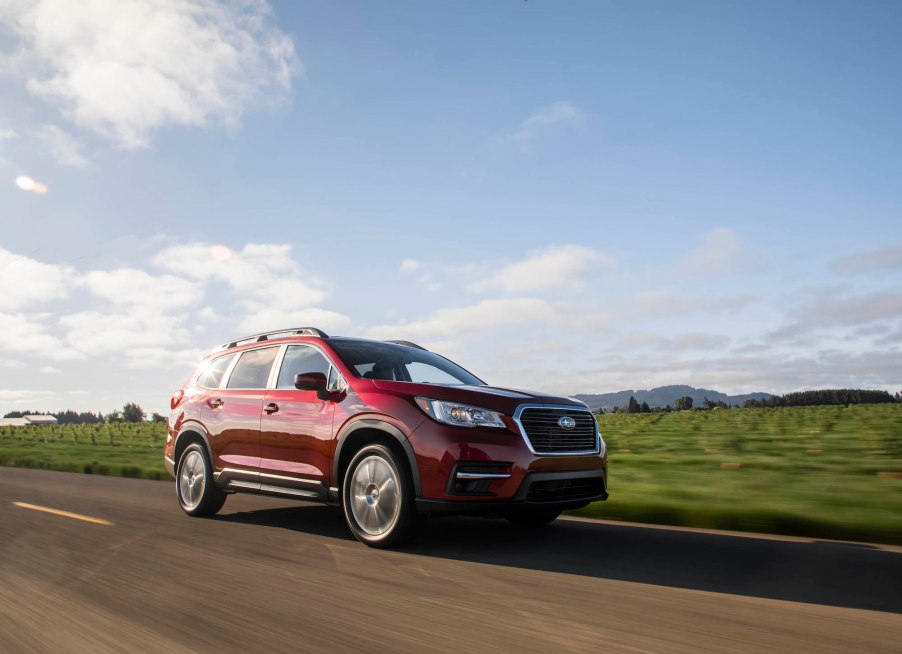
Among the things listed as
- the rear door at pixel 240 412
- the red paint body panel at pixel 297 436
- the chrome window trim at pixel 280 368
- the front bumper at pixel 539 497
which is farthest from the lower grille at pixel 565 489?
the rear door at pixel 240 412

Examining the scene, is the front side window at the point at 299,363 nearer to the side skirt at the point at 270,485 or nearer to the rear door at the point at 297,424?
the rear door at the point at 297,424

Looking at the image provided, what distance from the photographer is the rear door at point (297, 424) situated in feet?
21.5

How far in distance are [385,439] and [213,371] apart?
351cm

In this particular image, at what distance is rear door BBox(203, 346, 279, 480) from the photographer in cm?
744

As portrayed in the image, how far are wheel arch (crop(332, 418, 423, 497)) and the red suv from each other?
12mm

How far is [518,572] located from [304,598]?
1492mm

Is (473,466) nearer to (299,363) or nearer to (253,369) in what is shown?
(299,363)

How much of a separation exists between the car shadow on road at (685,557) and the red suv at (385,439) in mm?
344

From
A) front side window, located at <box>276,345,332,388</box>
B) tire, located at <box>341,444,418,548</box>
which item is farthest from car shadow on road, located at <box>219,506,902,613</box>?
front side window, located at <box>276,345,332,388</box>

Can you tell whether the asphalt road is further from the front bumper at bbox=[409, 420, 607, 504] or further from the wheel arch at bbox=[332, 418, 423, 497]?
the wheel arch at bbox=[332, 418, 423, 497]

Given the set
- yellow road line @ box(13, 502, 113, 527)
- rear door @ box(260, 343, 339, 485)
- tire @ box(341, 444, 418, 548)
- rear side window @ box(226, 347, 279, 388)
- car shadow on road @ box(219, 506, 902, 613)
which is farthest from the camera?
rear side window @ box(226, 347, 279, 388)

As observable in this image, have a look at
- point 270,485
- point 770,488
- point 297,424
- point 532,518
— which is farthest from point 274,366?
point 770,488

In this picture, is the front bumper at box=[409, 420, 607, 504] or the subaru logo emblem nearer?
the front bumper at box=[409, 420, 607, 504]

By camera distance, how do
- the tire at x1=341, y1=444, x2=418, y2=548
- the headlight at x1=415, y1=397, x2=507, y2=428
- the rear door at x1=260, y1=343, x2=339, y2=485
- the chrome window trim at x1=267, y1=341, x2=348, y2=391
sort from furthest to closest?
the chrome window trim at x1=267, y1=341, x2=348, y2=391 → the rear door at x1=260, y1=343, x2=339, y2=485 → the tire at x1=341, y1=444, x2=418, y2=548 → the headlight at x1=415, y1=397, x2=507, y2=428
